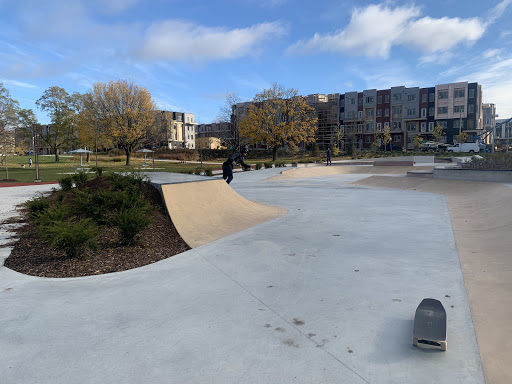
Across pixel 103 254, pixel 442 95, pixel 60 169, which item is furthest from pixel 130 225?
pixel 442 95

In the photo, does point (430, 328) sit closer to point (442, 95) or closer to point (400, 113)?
point (400, 113)

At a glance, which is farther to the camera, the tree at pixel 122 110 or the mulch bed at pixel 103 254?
the tree at pixel 122 110

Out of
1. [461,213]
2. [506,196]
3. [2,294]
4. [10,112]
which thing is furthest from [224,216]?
[10,112]

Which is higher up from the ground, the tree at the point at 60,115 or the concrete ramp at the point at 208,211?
the tree at the point at 60,115

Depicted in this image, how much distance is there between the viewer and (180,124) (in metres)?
117

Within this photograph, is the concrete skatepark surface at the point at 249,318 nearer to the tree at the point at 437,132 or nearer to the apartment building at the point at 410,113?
the tree at the point at 437,132

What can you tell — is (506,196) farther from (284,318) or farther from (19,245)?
(19,245)

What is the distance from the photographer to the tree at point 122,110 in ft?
143

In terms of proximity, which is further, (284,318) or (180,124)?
(180,124)

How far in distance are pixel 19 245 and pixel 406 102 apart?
7956 cm

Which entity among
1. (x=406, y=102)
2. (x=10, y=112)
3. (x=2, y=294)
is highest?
(x=406, y=102)

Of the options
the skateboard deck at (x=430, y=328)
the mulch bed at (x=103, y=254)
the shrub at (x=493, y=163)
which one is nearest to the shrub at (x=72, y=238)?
the mulch bed at (x=103, y=254)

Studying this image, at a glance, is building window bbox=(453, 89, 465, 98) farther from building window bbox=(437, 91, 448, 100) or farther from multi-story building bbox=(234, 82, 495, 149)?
building window bbox=(437, 91, 448, 100)

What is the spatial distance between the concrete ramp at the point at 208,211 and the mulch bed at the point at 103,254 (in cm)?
33
